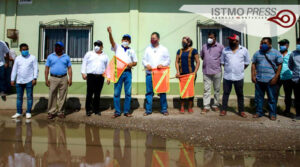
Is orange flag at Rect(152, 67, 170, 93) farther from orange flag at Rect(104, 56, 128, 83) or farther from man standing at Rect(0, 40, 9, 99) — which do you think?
man standing at Rect(0, 40, 9, 99)

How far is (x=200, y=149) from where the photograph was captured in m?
2.84

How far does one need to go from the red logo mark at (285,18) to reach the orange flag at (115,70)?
519 cm

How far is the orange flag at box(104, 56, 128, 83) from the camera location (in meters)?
4.77

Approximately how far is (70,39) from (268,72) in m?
6.07


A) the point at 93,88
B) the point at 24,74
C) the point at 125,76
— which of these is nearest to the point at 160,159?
the point at 125,76

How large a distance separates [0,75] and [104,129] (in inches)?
151

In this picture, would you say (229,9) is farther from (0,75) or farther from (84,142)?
(0,75)

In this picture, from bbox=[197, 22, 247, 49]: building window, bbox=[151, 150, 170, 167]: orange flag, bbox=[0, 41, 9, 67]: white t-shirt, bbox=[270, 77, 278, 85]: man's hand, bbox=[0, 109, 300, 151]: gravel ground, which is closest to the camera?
bbox=[151, 150, 170, 167]: orange flag

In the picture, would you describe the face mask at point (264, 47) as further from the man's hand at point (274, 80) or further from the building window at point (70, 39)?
the building window at point (70, 39)

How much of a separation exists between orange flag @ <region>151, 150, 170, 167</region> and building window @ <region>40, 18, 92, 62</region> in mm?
5323

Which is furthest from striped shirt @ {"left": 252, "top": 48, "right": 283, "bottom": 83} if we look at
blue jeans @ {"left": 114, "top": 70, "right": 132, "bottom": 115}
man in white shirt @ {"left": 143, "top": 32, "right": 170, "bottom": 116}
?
blue jeans @ {"left": 114, "top": 70, "right": 132, "bottom": 115}

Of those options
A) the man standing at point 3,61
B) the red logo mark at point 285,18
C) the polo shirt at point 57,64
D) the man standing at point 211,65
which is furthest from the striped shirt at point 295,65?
the man standing at point 3,61

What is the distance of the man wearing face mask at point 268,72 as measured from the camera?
4.48 metres

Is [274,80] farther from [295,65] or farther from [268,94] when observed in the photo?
[295,65]
